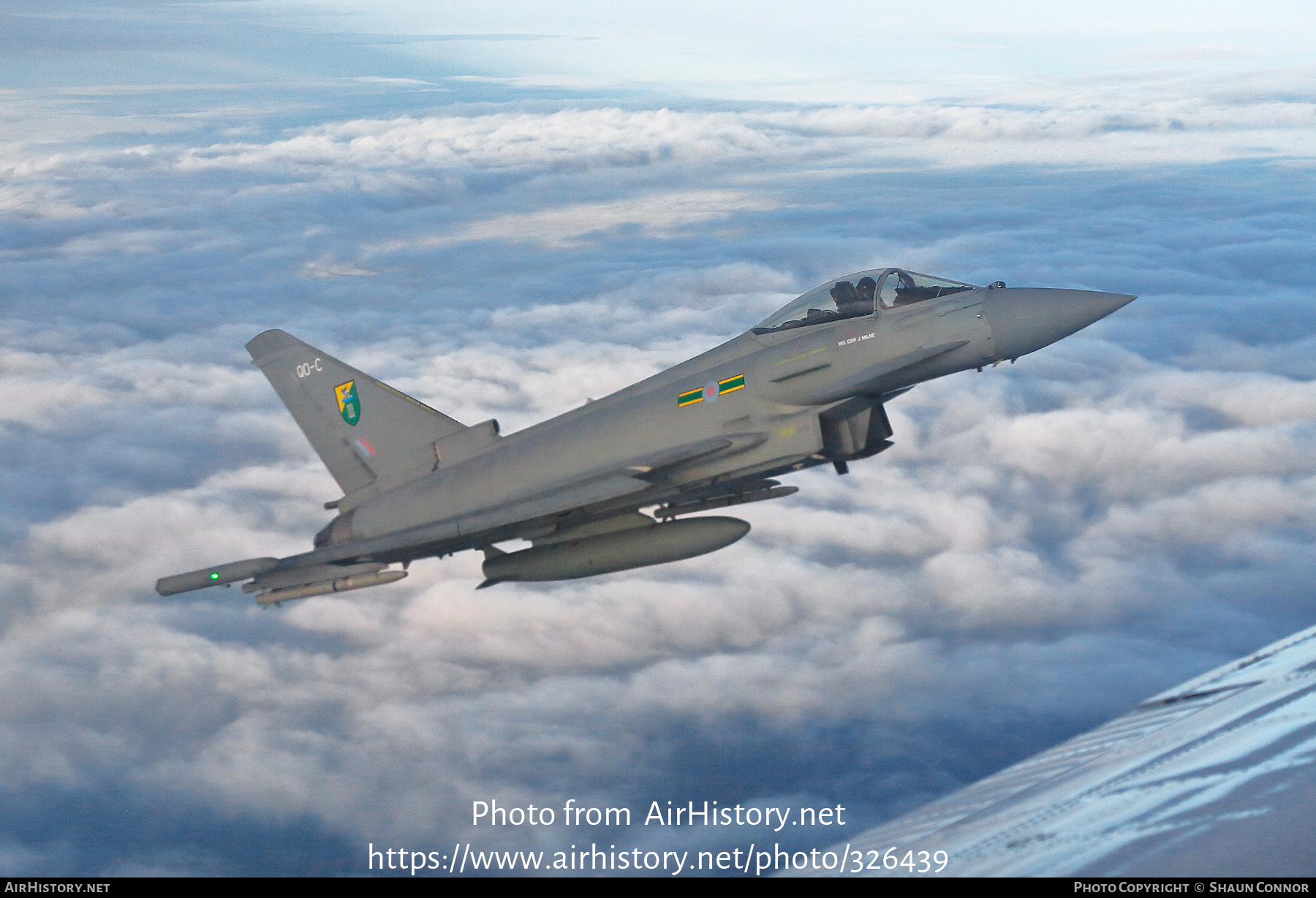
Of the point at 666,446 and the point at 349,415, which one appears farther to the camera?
the point at 349,415

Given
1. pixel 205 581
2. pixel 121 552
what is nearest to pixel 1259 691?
pixel 205 581

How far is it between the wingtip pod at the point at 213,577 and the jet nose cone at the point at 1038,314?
14502 mm

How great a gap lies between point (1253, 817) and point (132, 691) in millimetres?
114104

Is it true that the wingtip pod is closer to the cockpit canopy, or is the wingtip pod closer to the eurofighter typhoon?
the eurofighter typhoon

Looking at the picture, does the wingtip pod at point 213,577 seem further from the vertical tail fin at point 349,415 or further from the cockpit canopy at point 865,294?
the cockpit canopy at point 865,294

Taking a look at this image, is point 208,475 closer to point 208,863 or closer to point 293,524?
point 293,524

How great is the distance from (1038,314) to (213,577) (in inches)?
631

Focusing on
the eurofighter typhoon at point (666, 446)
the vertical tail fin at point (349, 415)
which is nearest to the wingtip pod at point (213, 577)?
the eurofighter typhoon at point (666, 446)

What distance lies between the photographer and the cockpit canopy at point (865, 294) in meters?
18.3

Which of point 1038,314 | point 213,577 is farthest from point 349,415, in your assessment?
point 1038,314

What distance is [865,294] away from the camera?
730 inches

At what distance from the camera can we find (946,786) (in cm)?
12812

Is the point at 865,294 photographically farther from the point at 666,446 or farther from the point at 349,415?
the point at 349,415

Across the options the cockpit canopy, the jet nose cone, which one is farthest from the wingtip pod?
the jet nose cone
